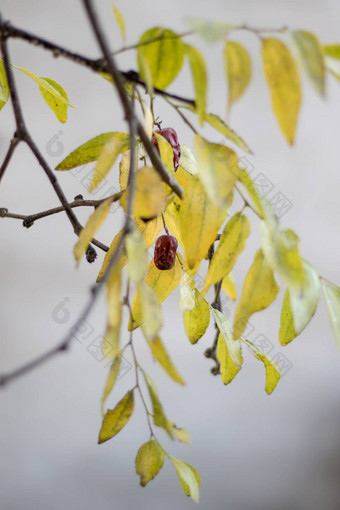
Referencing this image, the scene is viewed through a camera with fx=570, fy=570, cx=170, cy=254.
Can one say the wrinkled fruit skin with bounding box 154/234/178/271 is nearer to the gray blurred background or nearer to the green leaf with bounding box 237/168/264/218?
the green leaf with bounding box 237/168/264/218

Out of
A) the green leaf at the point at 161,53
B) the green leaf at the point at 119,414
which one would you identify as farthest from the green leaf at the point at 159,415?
the green leaf at the point at 161,53

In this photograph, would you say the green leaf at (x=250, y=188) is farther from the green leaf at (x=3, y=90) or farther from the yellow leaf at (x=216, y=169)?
the green leaf at (x=3, y=90)

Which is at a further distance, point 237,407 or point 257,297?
point 237,407

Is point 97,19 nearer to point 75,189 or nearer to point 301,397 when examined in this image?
point 75,189

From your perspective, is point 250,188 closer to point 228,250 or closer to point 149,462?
point 228,250

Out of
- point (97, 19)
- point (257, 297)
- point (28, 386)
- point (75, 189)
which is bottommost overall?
point (257, 297)

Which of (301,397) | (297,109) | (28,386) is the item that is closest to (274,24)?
(301,397)
